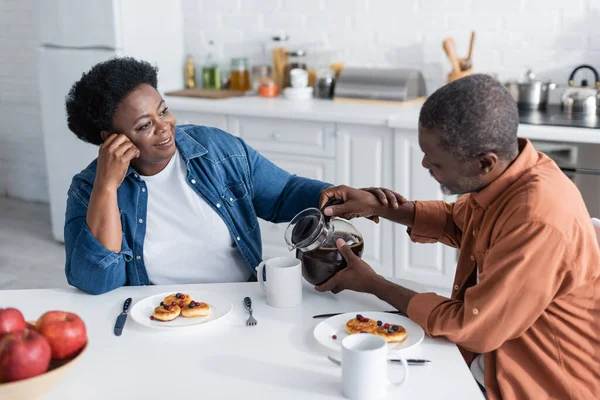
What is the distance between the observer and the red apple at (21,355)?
1.17 metres

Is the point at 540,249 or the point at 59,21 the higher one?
the point at 59,21

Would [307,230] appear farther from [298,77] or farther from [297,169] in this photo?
[298,77]

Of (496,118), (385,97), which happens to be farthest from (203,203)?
(385,97)

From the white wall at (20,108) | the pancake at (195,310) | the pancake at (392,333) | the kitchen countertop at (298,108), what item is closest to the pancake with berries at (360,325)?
the pancake at (392,333)

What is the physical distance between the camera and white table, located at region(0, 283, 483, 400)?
1.33 m

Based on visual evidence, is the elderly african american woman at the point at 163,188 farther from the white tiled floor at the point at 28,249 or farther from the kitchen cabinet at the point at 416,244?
the white tiled floor at the point at 28,249

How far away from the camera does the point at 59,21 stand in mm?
4305

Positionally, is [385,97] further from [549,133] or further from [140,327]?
[140,327]

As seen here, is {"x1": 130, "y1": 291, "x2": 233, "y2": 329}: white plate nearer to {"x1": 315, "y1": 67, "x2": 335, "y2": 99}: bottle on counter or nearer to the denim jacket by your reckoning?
the denim jacket

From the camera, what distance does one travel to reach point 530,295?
1.41 m

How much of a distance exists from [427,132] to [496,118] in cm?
14

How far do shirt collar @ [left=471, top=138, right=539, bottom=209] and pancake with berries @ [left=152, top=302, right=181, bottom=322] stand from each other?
26.4 inches

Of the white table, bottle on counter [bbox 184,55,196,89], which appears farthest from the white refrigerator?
the white table

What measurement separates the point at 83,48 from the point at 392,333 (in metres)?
3.28
